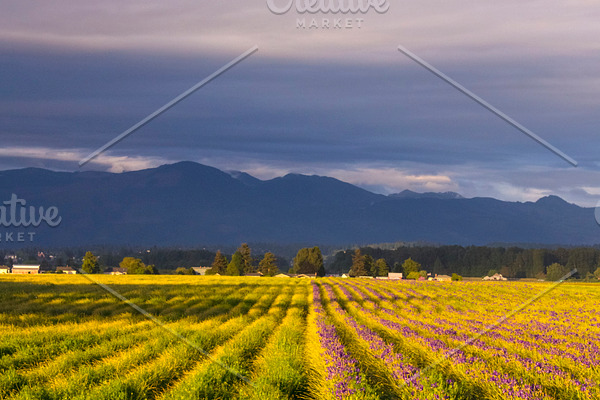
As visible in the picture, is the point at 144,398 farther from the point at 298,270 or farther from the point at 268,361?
the point at 298,270

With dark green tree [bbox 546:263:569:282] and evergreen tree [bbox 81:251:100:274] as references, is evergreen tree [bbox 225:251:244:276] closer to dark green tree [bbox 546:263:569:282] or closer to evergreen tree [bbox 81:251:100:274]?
evergreen tree [bbox 81:251:100:274]

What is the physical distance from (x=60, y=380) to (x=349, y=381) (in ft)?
19.0

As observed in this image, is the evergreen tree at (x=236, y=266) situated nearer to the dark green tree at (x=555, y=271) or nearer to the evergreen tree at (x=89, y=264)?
the evergreen tree at (x=89, y=264)

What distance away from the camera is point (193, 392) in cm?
1089

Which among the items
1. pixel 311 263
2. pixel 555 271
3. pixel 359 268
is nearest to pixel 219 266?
pixel 311 263

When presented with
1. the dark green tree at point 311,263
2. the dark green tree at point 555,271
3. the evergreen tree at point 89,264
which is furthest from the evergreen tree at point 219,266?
the dark green tree at point 555,271

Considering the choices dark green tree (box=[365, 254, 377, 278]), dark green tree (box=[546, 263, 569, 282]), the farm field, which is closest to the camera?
the farm field

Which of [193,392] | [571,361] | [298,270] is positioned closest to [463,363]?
[571,361]

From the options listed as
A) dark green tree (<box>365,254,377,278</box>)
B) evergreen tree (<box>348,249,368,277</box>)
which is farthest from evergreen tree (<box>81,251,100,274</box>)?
dark green tree (<box>365,254,377,278</box>)

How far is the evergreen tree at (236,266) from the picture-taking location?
14788cm

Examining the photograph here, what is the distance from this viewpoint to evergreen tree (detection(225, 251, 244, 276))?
485 ft

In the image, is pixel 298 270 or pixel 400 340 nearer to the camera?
pixel 400 340

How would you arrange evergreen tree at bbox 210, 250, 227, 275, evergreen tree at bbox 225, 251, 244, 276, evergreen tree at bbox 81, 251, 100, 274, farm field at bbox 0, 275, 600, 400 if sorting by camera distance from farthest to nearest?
1. evergreen tree at bbox 210, 250, 227, 275
2. evergreen tree at bbox 225, 251, 244, 276
3. evergreen tree at bbox 81, 251, 100, 274
4. farm field at bbox 0, 275, 600, 400

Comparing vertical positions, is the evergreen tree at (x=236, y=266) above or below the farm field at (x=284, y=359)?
below
